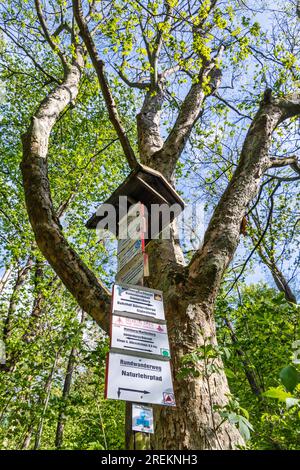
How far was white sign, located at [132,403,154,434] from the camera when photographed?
154 centimetres

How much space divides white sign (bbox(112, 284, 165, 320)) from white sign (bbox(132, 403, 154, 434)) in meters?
0.47

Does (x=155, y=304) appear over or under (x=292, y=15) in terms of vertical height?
under

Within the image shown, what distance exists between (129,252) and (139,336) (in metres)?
0.66

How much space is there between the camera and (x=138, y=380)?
165cm

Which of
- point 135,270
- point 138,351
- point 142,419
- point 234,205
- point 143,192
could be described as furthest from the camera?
point 234,205

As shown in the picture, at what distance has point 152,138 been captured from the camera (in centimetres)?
488

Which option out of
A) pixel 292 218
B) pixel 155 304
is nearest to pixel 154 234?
pixel 155 304

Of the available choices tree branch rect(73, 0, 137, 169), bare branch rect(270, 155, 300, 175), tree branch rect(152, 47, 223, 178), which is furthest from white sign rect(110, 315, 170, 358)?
bare branch rect(270, 155, 300, 175)

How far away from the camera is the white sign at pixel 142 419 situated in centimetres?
154

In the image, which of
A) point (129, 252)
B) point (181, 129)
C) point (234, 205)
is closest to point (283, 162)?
point (181, 129)

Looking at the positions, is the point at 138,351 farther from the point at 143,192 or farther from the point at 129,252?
the point at 143,192

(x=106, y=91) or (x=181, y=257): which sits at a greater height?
(x=106, y=91)
